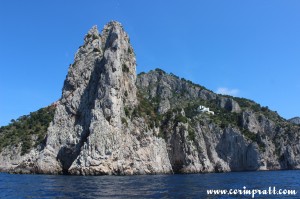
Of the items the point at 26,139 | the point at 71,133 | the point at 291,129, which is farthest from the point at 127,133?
the point at 291,129

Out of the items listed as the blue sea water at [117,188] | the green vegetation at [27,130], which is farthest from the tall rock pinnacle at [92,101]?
the blue sea water at [117,188]

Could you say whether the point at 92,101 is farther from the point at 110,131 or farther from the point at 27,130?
the point at 27,130

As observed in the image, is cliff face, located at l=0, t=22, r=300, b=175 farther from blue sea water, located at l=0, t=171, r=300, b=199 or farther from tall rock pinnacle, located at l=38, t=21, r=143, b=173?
blue sea water, located at l=0, t=171, r=300, b=199

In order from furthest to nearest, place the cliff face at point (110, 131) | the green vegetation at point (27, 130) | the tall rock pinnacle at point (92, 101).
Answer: the green vegetation at point (27, 130) → the tall rock pinnacle at point (92, 101) → the cliff face at point (110, 131)

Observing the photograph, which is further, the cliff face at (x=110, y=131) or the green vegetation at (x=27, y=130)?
the green vegetation at (x=27, y=130)

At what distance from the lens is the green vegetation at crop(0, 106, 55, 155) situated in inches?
4724

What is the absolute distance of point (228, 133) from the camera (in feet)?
486

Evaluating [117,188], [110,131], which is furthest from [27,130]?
[117,188]

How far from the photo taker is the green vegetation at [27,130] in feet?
394

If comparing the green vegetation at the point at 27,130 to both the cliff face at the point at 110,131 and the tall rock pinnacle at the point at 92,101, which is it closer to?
the cliff face at the point at 110,131

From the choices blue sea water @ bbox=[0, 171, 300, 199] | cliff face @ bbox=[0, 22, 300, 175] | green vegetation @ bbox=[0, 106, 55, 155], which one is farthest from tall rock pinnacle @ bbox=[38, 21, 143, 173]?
blue sea water @ bbox=[0, 171, 300, 199]

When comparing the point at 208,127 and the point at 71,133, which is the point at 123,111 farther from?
the point at 208,127

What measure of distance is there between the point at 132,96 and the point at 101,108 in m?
17.9

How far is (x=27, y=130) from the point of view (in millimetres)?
131625
